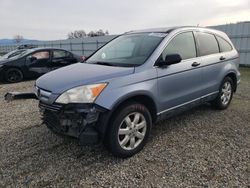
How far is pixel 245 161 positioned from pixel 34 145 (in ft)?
9.89

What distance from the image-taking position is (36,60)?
9.63m

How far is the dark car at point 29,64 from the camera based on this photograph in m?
9.33

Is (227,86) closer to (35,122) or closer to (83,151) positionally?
(83,151)

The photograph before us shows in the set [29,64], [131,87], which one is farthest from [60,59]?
[131,87]

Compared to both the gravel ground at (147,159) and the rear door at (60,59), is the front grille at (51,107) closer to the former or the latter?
the gravel ground at (147,159)

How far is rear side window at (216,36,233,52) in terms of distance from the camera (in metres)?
5.06

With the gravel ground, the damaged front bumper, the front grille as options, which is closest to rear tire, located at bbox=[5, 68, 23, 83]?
the gravel ground

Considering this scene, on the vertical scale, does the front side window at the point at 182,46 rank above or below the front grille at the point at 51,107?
above

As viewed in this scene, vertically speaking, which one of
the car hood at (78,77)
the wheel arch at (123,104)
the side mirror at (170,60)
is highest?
the side mirror at (170,60)

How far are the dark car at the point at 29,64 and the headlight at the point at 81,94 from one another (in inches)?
287

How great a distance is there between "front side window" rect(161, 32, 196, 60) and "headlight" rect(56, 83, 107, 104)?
4.08 ft

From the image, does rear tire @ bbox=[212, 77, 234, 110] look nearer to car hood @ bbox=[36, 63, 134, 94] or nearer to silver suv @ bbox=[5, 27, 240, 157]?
silver suv @ bbox=[5, 27, 240, 157]

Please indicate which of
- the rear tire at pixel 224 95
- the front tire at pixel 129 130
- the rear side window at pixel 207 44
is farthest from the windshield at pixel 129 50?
the rear tire at pixel 224 95

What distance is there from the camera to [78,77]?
3.21m
